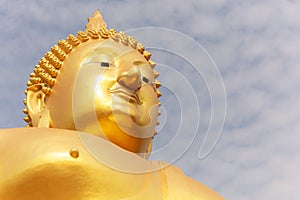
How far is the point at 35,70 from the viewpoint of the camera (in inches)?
208

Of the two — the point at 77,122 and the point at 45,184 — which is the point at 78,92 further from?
the point at 45,184

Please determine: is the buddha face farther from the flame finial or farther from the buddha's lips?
the flame finial

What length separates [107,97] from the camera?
477 centimetres

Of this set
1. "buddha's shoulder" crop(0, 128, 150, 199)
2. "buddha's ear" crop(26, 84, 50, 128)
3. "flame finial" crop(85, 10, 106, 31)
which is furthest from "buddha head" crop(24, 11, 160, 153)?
"buddha's shoulder" crop(0, 128, 150, 199)

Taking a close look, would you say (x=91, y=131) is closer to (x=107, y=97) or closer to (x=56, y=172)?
(x=107, y=97)

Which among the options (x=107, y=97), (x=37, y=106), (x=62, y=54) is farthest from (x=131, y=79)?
(x=37, y=106)

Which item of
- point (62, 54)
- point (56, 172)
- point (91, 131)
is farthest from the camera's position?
point (62, 54)

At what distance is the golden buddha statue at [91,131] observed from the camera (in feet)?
12.6

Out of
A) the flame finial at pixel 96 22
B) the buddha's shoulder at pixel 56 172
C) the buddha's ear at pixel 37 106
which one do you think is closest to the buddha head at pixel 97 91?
the buddha's ear at pixel 37 106

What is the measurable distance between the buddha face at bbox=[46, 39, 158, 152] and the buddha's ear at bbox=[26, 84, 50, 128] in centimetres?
7

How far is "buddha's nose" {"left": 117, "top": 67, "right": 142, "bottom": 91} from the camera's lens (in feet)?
15.7

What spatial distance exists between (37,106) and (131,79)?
1.03 metres

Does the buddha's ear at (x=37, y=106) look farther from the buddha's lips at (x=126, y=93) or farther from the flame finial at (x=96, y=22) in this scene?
the flame finial at (x=96, y=22)

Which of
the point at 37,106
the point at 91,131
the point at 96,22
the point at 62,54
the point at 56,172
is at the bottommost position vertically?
the point at 56,172
